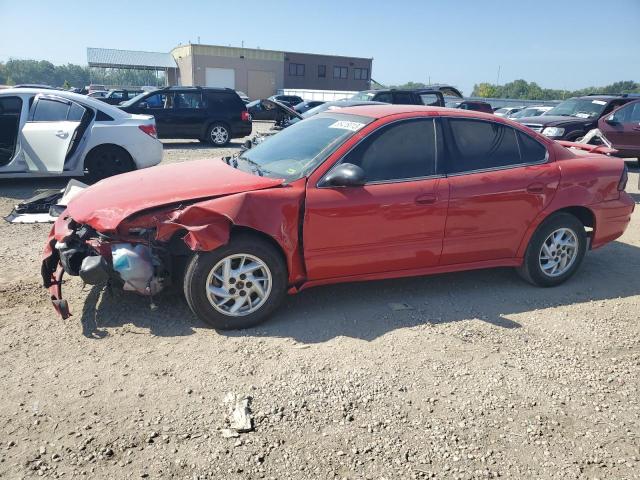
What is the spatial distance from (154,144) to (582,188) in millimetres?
6732

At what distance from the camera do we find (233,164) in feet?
15.0

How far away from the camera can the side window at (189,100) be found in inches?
595

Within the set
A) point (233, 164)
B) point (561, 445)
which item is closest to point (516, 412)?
point (561, 445)

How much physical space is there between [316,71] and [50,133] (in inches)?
2275

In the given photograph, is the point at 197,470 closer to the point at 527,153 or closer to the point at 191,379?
the point at 191,379

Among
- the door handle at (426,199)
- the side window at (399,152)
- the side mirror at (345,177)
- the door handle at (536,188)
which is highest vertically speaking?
the side window at (399,152)

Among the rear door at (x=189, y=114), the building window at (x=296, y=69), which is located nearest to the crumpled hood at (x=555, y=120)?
the rear door at (x=189, y=114)

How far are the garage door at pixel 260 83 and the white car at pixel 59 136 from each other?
52816 mm

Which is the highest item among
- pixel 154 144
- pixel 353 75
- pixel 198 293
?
pixel 353 75

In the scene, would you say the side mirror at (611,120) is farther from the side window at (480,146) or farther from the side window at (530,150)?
the side window at (480,146)

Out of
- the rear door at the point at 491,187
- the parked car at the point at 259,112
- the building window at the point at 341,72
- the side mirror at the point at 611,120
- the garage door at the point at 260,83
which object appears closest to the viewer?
the rear door at the point at 491,187

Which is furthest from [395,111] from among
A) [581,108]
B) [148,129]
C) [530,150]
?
[581,108]

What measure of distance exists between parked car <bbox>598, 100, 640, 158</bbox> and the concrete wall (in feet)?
174

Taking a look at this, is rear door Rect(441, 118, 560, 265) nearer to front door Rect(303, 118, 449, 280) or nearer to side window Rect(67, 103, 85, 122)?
front door Rect(303, 118, 449, 280)
